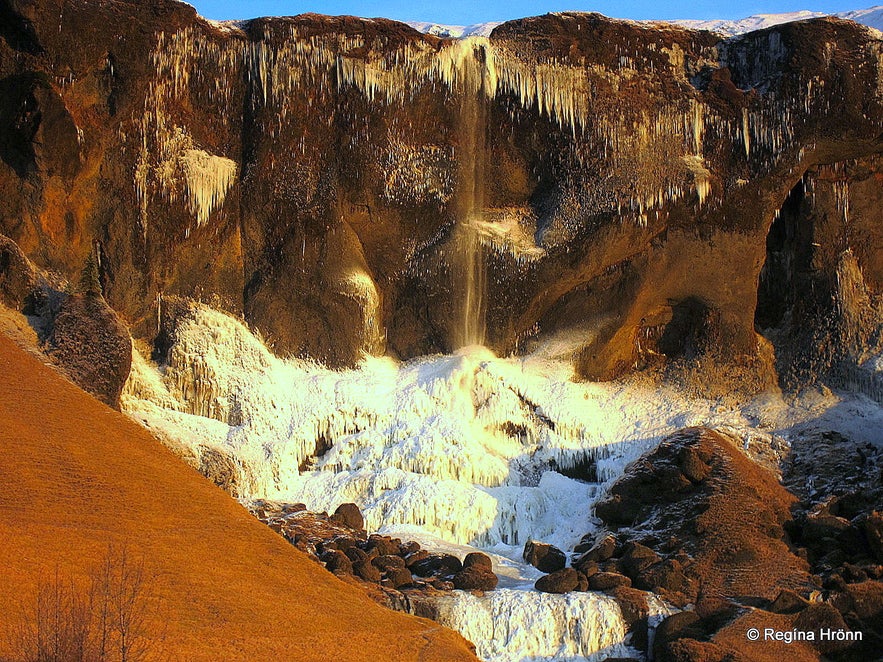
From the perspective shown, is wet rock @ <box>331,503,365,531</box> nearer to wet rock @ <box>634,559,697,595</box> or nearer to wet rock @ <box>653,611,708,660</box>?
wet rock @ <box>634,559,697,595</box>

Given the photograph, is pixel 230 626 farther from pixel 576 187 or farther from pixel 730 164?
pixel 730 164

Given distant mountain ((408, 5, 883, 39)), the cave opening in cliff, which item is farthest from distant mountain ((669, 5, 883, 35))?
the cave opening in cliff

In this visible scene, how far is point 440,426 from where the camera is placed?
25.6 meters

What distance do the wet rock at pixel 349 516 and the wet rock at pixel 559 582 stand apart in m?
3.86

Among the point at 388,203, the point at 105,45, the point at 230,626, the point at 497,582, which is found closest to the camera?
the point at 230,626

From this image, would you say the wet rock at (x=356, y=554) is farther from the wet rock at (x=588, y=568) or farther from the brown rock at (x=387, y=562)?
the wet rock at (x=588, y=568)

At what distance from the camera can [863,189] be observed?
28562 millimetres

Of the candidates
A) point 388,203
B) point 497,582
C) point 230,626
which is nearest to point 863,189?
point 388,203

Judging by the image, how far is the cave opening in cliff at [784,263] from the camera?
28531 mm

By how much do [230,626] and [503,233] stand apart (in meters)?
14.1

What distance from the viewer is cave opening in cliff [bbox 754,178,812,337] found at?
28.5 metres

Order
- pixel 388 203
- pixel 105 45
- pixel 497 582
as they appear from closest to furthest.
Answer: pixel 497 582
pixel 105 45
pixel 388 203

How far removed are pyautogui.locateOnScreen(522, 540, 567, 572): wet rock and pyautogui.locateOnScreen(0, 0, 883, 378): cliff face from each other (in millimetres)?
5551

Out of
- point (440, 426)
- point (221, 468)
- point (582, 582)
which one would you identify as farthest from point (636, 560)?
point (221, 468)
